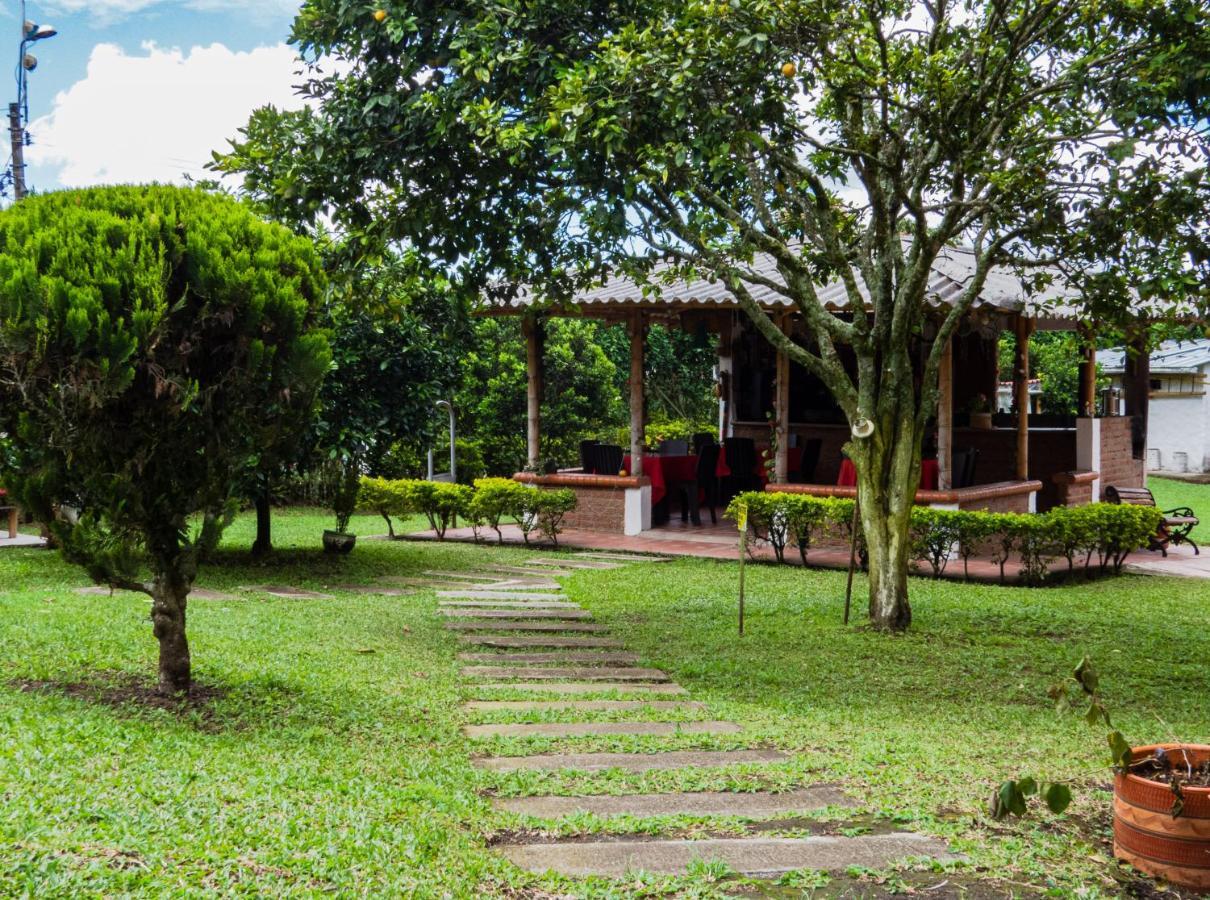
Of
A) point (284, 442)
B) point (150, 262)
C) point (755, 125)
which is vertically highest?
point (755, 125)

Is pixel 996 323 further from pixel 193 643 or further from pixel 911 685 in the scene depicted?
pixel 193 643

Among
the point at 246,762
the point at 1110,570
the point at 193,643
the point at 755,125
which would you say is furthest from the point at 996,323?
the point at 246,762

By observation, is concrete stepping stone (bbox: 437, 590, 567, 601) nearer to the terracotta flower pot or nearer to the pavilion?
the pavilion

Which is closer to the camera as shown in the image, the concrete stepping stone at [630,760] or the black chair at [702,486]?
the concrete stepping stone at [630,760]

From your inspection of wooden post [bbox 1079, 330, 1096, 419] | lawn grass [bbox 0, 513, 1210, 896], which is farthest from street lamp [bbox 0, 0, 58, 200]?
wooden post [bbox 1079, 330, 1096, 419]

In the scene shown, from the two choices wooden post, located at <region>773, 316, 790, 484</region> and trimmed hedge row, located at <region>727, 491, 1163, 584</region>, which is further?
wooden post, located at <region>773, 316, 790, 484</region>

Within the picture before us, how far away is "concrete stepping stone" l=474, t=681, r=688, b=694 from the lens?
23.6 feet

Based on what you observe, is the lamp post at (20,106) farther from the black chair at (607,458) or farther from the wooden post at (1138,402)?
the wooden post at (1138,402)

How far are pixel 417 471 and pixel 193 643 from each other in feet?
50.6

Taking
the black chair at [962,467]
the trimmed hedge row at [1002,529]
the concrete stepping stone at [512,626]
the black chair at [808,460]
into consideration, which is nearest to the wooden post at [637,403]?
the black chair at [808,460]

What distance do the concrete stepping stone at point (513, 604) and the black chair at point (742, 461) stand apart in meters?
7.15

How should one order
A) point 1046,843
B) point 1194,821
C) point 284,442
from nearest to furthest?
point 1194,821 → point 1046,843 → point 284,442

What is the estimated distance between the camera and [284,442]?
6.32 meters

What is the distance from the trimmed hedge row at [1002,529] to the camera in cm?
1227
